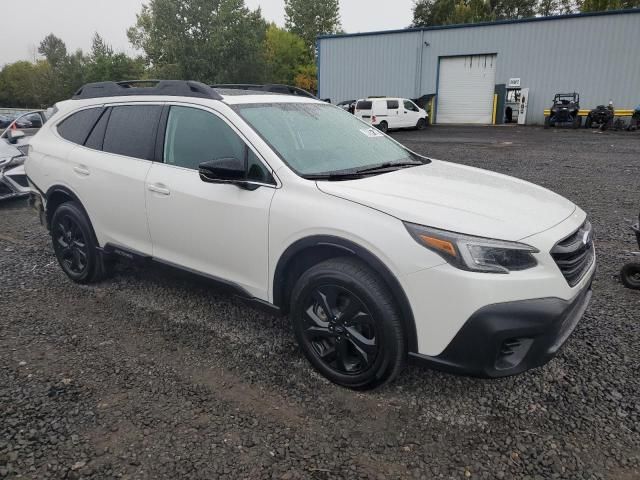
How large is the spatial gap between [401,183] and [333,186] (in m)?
0.44

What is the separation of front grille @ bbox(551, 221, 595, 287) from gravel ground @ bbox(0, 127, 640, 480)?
70 centimetres

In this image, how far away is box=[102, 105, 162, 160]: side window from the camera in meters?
3.70

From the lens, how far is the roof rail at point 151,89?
347 centimetres

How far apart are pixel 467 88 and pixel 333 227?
2774cm

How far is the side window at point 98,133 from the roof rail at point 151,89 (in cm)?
20

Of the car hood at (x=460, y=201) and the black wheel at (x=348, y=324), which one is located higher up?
the car hood at (x=460, y=201)

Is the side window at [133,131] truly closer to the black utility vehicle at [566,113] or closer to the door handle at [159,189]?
the door handle at [159,189]

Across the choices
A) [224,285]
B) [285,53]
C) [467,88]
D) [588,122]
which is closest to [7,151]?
[224,285]

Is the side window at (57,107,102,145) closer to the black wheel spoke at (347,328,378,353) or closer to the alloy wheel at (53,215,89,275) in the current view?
the alloy wheel at (53,215,89,275)

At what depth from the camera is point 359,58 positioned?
29.4 metres

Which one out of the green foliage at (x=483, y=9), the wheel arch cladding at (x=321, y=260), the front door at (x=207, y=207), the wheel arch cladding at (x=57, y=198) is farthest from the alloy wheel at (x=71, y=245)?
the green foliage at (x=483, y=9)

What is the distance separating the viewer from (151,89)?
3834 mm

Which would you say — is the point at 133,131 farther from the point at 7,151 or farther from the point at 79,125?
the point at 7,151

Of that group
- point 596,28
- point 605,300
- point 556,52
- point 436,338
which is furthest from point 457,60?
point 436,338
